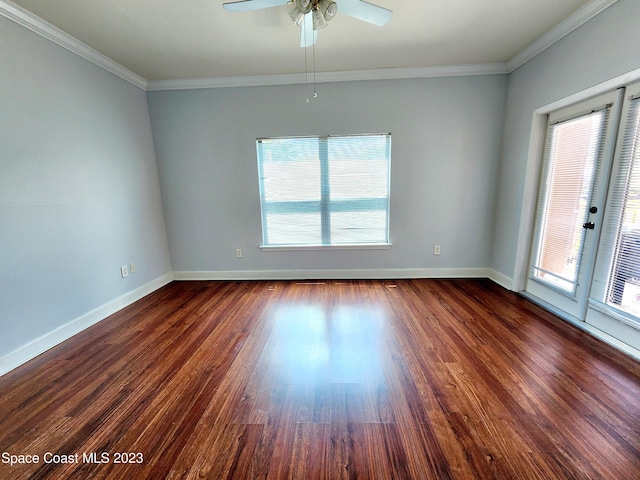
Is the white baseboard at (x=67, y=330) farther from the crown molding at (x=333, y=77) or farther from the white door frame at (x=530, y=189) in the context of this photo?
the white door frame at (x=530, y=189)

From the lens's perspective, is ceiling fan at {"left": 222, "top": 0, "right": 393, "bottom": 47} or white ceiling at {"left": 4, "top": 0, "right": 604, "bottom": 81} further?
white ceiling at {"left": 4, "top": 0, "right": 604, "bottom": 81}

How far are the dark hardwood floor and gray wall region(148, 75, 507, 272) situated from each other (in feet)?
3.74

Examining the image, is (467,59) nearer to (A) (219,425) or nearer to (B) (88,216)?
(A) (219,425)

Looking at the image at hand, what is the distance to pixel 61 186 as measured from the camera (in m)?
2.17

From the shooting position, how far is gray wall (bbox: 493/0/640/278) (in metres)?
1.77

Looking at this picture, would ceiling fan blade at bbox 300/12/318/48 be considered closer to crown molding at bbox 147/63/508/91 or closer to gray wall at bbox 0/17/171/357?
crown molding at bbox 147/63/508/91

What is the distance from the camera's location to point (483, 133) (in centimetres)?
308

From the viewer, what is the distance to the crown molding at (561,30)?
189 centimetres

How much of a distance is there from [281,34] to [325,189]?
1651mm

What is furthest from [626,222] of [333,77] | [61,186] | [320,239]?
[61,186]

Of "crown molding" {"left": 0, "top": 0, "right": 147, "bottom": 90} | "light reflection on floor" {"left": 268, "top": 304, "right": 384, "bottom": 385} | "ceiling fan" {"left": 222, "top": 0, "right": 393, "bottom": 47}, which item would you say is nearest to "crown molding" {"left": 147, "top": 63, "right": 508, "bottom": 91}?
"crown molding" {"left": 0, "top": 0, "right": 147, "bottom": 90}

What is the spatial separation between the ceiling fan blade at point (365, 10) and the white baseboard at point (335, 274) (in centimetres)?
265

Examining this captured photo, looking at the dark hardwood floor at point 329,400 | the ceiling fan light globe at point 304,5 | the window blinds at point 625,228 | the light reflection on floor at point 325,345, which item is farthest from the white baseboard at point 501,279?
the ceiling fan light globe at point 304,5

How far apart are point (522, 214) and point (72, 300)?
4680 millimetres
